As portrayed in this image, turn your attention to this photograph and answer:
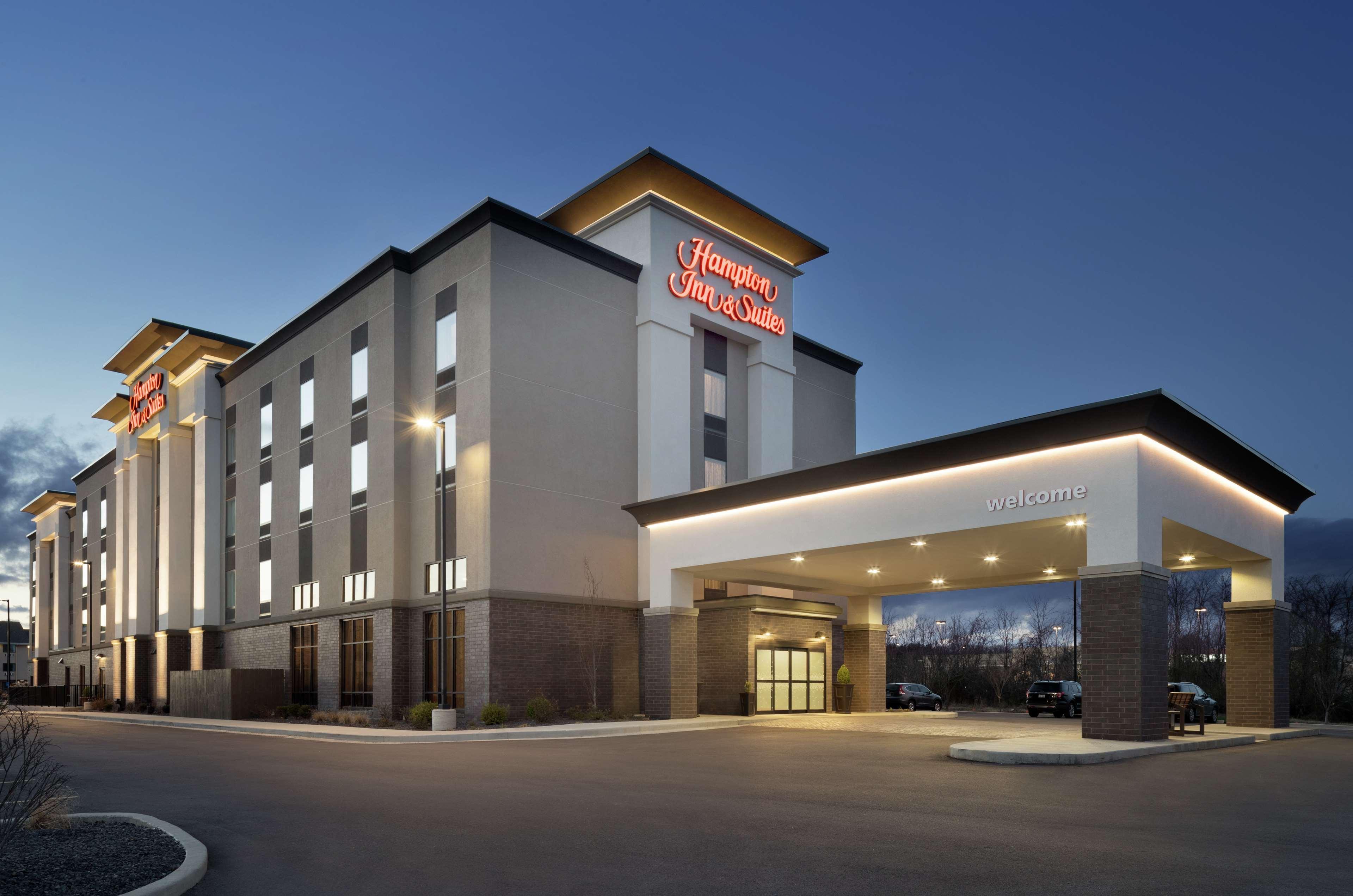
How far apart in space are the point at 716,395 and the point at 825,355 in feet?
30.6

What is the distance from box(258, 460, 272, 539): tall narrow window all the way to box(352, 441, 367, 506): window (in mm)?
A: 8477

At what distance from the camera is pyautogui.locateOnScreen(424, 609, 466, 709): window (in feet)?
107

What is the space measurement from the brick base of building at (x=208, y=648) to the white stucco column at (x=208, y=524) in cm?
41

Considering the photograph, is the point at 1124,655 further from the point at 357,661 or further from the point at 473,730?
the point at 357,661

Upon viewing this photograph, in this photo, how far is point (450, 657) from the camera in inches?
1313

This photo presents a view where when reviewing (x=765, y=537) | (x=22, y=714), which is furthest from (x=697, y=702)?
(x=22, y=714)

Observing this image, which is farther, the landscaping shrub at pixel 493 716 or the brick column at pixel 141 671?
the brick column at pixel 141 671

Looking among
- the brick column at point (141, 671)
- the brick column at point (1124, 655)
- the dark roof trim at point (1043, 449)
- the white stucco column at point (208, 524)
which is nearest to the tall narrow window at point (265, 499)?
the white stucco column at point (208, 524)

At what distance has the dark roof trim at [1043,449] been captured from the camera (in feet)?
69.9

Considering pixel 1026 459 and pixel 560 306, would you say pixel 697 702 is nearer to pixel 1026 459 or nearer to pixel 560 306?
pixel 560 306

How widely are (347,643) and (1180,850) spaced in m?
32.7

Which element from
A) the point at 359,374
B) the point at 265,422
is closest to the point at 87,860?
the point at 359,374

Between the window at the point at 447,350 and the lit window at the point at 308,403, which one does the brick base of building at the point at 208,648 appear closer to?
the lit window at the point at 308,403

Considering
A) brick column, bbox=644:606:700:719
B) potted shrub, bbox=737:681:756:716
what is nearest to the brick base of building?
brick column, bbox=644:606:700:719
